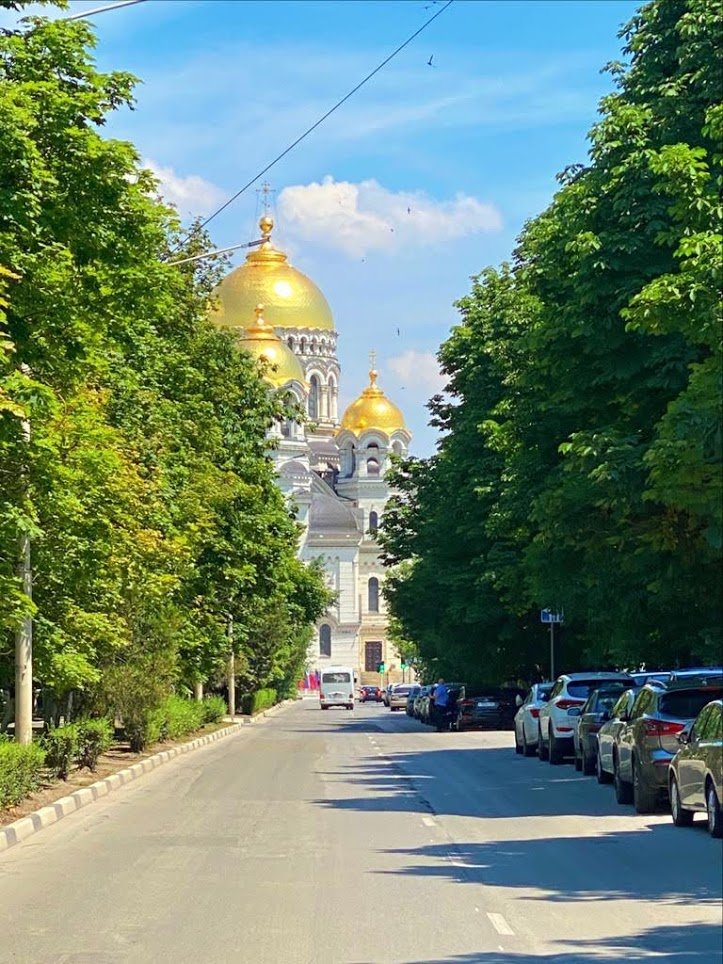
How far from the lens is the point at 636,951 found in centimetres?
1031

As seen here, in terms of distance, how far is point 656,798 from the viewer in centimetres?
2067

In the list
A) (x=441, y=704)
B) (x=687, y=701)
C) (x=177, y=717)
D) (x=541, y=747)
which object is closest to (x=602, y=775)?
(x=687, y=701)

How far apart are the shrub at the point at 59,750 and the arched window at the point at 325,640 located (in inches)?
5360

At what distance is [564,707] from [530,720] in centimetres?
312

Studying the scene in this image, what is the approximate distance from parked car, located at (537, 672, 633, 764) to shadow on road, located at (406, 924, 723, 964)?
20156mm

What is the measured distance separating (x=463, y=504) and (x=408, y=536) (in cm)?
1241

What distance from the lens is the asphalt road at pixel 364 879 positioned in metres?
10.7

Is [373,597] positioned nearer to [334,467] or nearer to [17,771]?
[334,467]

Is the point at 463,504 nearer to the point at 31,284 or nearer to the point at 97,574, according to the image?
the point at 97,574

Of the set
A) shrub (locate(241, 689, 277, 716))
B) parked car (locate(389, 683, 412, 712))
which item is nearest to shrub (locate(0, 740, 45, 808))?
shrub (locate(241, 689, 277, 716))

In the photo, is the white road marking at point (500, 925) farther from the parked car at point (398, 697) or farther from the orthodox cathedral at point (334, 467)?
the orthodox cathedral at point (334, 467)

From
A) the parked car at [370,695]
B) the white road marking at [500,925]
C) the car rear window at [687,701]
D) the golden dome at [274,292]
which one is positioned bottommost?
the parked car at [370,695]

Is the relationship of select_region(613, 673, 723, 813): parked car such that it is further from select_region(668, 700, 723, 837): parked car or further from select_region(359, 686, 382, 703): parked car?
select_region(359, 686, 382, 703): parked car

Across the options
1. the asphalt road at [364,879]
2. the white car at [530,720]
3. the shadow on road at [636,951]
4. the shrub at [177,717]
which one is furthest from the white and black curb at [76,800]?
the shadow on road at [636,951]
